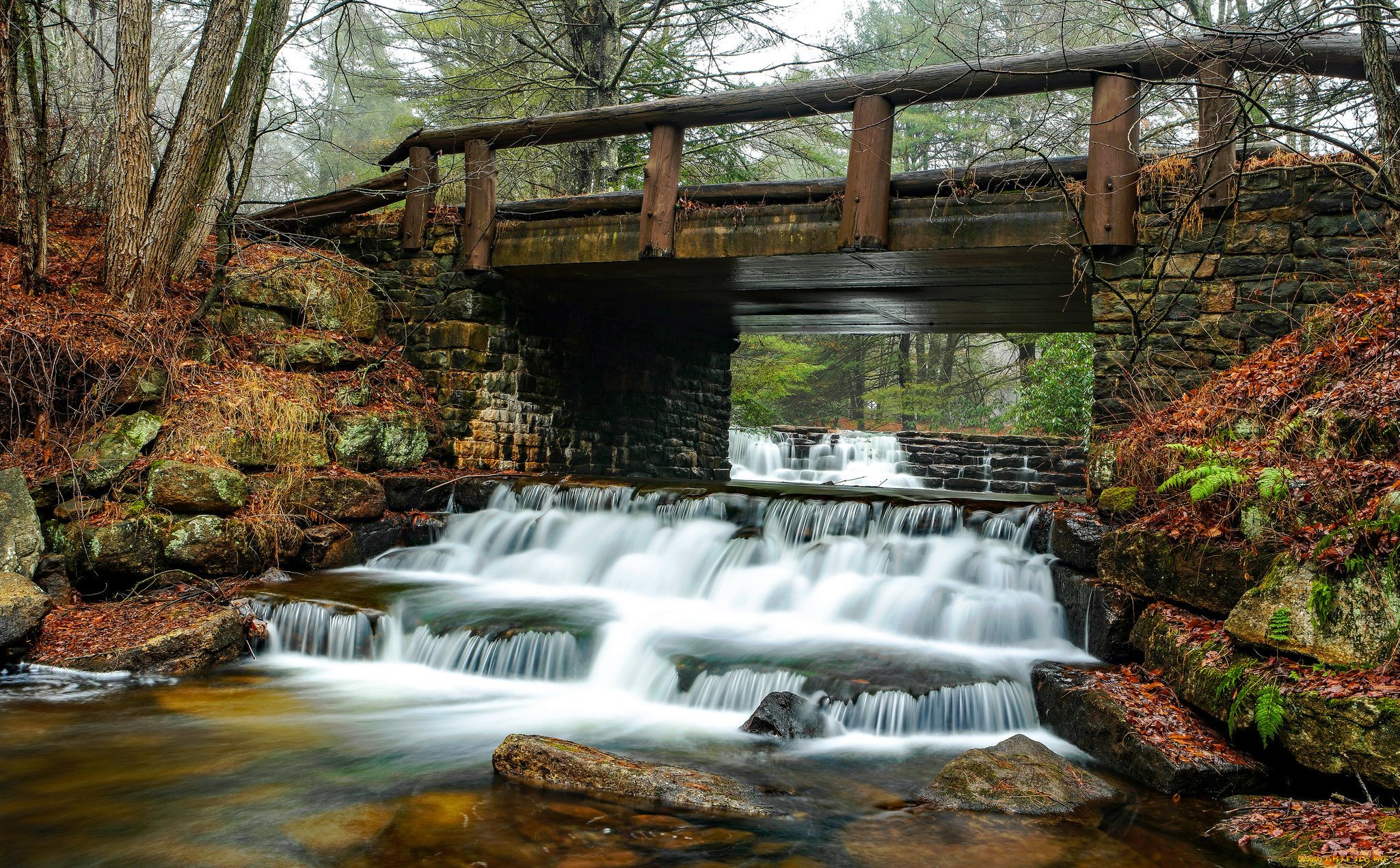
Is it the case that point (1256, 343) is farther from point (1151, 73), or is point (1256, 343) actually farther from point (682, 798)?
point (682, 798)

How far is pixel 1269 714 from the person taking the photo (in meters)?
3.55

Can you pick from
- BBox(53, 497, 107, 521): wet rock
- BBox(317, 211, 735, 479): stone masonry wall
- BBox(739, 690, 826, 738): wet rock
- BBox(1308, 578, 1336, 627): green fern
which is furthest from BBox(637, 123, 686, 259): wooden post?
BBox(1308, 578, 1336, 627): green fern

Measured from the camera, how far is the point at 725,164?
13406mm

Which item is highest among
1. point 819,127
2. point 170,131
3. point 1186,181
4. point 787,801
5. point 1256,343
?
point 819,127

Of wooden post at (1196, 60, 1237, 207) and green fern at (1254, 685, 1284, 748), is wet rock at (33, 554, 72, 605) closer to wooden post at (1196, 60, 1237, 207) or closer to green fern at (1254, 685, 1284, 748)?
green fern at (1254, 685, 1284, 748)

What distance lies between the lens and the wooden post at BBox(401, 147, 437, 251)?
9500 millimetres

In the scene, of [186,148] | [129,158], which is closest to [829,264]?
[186,148]

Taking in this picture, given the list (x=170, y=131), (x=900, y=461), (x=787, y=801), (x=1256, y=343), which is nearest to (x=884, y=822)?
(x=787, y=801)

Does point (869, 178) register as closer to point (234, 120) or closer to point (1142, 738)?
point (1142, 738)

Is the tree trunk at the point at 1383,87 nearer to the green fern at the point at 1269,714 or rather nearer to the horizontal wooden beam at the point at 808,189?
the horizontal wooden beam at the point at 808,189

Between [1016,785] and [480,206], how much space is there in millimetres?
7746

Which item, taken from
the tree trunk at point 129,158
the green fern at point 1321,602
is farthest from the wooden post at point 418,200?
the green fern at point 1321,602

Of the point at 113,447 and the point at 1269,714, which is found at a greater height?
the point at 113,447

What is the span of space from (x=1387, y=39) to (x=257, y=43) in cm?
956
